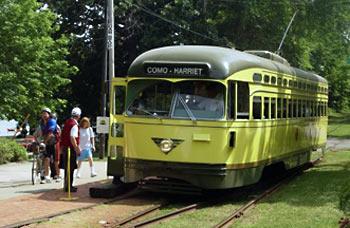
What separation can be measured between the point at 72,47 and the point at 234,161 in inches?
972

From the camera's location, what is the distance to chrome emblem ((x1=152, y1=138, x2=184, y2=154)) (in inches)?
490

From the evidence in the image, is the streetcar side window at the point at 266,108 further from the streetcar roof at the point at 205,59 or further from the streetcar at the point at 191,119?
the streetcar roof at the point at 205,59

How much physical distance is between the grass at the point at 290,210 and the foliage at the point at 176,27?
19.9 metres

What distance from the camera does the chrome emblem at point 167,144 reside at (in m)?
12.5

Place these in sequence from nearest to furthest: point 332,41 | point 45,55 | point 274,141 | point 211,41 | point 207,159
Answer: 1. point 207,159
2. point 274,141
3. point 45,55
4. point 211,41
5. point 332,41

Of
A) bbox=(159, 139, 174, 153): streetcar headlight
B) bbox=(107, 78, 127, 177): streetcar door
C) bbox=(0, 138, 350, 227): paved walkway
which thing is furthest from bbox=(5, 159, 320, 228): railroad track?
bbox=(159, 139, 174, 153): streetcar headlight

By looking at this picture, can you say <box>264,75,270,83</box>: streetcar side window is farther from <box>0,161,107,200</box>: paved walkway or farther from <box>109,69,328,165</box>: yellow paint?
<box>0,161,107,200</box>: paved walkway

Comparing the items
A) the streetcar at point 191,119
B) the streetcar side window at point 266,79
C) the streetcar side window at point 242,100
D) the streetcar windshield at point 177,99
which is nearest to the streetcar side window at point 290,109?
the streetcar side window at point 266,79

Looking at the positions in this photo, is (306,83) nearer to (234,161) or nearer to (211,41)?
(234,161)

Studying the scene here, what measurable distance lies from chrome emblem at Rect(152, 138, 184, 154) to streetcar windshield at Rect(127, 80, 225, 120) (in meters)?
0.47

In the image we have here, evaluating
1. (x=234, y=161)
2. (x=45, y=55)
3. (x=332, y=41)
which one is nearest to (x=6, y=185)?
(x=234, y=161)

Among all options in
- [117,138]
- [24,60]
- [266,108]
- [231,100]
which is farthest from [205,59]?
[24,60]

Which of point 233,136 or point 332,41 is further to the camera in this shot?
point 332,41

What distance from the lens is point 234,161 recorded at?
12.7 meters
